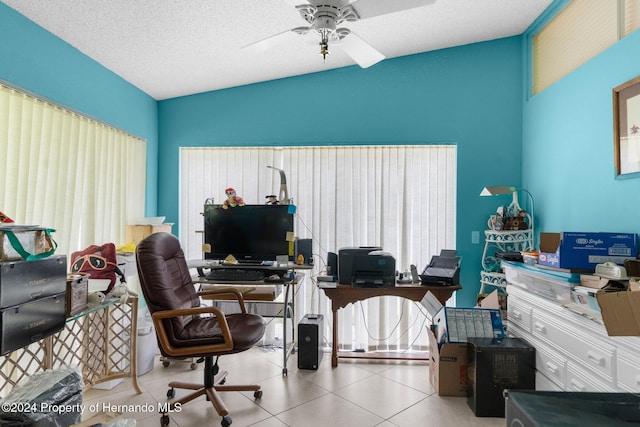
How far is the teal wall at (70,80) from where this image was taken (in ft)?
6.78

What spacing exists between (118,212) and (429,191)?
2.89 m

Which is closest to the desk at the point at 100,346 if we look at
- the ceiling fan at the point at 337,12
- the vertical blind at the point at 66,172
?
the vertical blind at the point at 66,172

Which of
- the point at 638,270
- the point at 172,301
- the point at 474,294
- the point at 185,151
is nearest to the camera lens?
the point at 638,270

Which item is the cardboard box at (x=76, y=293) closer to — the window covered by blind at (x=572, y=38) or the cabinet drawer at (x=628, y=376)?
the cabinet drawer at (x=628, y=376)

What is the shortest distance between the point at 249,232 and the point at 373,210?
1231 mm

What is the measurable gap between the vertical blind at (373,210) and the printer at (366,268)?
58cm

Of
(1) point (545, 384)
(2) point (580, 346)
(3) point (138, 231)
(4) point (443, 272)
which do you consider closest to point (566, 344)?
(2) point (580, 346)

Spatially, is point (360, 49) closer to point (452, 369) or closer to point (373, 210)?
point (373, 210)

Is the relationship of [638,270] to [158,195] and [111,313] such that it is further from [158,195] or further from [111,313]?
[158,195]

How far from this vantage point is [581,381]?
5.91 ft

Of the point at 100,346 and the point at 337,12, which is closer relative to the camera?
the point at 337,12

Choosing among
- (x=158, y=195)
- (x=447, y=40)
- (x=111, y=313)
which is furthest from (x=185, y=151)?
(x=447, y=40)

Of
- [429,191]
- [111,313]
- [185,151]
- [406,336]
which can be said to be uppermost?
[185,151]

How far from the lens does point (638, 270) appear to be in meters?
1.76
